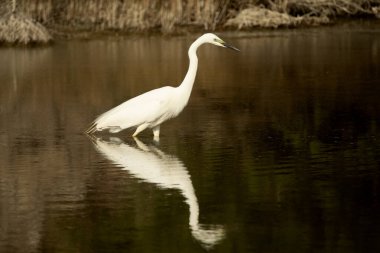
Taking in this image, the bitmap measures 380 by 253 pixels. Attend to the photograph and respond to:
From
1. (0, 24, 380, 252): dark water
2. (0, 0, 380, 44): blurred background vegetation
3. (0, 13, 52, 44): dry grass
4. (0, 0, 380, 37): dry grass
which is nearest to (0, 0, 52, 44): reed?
(0, 13, 52, 44): dry grass

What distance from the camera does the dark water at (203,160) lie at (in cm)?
818

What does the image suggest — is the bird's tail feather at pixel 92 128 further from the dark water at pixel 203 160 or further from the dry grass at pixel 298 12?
the dry grass at pixel 298 12

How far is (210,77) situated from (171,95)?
5.65 metres

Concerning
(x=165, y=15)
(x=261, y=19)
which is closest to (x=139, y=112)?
(x=165, y=15)

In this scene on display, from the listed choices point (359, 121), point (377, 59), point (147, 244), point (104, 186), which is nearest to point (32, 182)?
point (104, 186)

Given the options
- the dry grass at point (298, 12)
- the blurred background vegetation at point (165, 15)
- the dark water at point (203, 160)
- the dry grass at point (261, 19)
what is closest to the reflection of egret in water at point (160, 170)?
the dark water at point (203, 160)

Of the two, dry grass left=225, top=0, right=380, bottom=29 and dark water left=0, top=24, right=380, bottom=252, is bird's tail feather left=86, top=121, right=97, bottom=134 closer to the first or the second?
dark water left=0, top=24, right=380, bottom=252

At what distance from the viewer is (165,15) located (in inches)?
970

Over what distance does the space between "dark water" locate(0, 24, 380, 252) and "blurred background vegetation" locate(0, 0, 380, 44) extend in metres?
4.36

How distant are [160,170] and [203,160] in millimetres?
572

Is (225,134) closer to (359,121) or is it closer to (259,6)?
(359,121)

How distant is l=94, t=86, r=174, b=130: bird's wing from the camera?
12328mm

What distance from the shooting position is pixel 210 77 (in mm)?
18016

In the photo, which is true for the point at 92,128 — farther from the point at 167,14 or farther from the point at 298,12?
the point at 298,12
